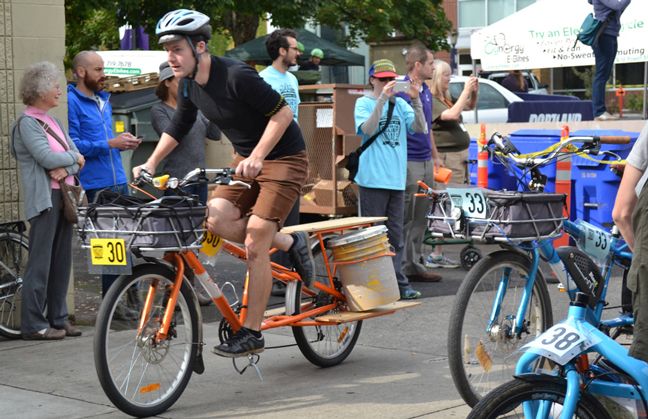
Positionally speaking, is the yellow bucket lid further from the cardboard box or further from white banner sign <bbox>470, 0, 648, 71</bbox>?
white banner sign <bbox>470, 0, 648, 71</bbox>

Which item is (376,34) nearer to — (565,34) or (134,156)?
(565,34)

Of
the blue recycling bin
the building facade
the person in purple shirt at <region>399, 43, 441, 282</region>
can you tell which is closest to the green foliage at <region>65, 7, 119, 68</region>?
the blue recycling bin

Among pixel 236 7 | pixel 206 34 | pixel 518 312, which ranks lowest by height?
pixel 518 312

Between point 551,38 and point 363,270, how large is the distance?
30.0ft

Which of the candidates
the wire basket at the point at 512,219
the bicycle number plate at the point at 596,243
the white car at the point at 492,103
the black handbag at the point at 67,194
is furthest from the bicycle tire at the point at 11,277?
the white car at the point at 492,103

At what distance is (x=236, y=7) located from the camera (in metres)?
24.3

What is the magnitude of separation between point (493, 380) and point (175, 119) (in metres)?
2.23

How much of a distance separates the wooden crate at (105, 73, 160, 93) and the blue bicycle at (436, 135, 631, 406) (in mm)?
9570

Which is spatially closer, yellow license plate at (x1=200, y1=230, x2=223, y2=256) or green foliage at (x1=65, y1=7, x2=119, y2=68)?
yellow license plate at (x1=200, y1=230, x2=223, y2=256)

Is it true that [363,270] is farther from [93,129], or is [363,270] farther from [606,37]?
[606,37]

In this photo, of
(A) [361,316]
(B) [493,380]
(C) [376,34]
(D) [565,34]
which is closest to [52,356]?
(A) [361,316]

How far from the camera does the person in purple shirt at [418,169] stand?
32.0ft

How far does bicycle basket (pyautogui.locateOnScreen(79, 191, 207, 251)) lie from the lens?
5.62 metres

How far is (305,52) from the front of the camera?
84.2ft
